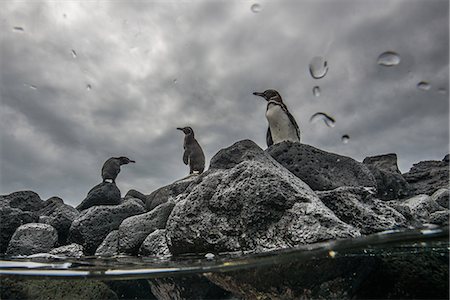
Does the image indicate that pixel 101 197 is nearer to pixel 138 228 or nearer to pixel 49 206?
pixel 49 206

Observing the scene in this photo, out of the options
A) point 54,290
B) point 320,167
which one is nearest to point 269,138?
point 320,167

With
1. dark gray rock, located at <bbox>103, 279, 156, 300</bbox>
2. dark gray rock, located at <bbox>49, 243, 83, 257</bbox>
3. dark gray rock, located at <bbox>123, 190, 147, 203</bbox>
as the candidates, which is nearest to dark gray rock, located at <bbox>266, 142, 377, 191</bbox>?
dark gray rock, located at <bbox>103, 279, 156, 300</bbox>

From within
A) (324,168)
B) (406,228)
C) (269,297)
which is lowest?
(269,297)

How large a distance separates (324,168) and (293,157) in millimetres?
733

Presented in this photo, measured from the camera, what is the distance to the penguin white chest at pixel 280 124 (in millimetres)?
13477

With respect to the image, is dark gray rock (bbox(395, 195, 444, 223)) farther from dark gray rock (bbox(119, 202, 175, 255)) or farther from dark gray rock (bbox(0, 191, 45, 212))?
dark gray rock (bbox(0, 191, 45, 212))

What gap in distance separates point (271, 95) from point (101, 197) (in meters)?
7.11

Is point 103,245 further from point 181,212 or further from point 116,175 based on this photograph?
point 116,175

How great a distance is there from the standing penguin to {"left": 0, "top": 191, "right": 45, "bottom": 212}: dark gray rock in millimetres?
5380

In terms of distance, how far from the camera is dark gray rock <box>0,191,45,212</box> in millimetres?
12586

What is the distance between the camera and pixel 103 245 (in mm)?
7758

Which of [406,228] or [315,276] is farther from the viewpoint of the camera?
[406,228]

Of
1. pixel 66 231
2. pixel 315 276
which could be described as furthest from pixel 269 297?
pixel 66 231

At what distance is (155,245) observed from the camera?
641 cm
